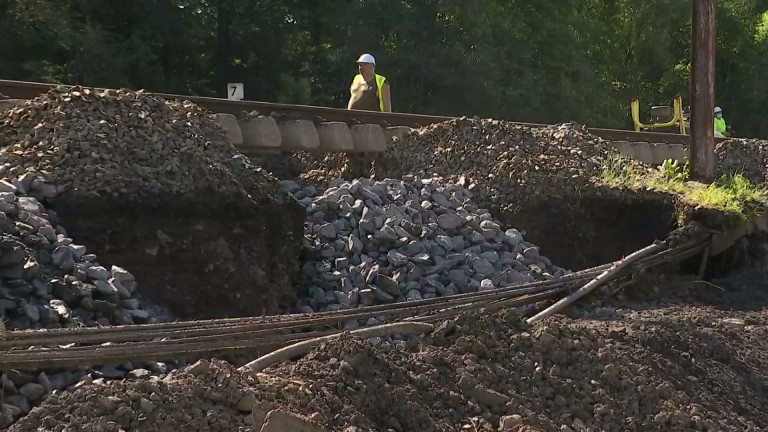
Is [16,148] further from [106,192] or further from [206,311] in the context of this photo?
[206,311]

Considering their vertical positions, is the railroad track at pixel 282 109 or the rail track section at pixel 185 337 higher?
the railroad track at pixel 282 109

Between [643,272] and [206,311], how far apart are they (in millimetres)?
3922

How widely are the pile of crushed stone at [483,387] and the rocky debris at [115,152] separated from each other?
2221 millimetres

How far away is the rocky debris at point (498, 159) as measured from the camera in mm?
10055

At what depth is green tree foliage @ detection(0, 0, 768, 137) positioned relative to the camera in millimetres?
19094

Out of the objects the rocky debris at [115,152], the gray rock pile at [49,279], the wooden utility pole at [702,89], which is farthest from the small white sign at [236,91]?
the gray rock pile at [49,279]

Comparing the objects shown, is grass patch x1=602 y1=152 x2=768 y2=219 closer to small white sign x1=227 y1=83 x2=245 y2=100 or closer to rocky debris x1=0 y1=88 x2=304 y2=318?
rocky debris x1=0 y1=88 x2=304 y2=318

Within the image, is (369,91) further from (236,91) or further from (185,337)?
(185,337)

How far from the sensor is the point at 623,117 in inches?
1329

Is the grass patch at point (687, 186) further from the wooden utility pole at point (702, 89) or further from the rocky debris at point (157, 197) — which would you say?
the rocky debris at point (157, 197)

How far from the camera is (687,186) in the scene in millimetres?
10812

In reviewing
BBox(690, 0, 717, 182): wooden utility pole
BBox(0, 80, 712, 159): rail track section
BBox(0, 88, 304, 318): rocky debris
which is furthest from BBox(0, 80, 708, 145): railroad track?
BBox(690, 0, 717, 182): wooden utility pole

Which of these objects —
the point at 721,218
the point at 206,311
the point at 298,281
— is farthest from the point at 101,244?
the point at 721,218

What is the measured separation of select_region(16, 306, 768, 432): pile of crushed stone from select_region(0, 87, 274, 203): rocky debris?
2221 millimetres
